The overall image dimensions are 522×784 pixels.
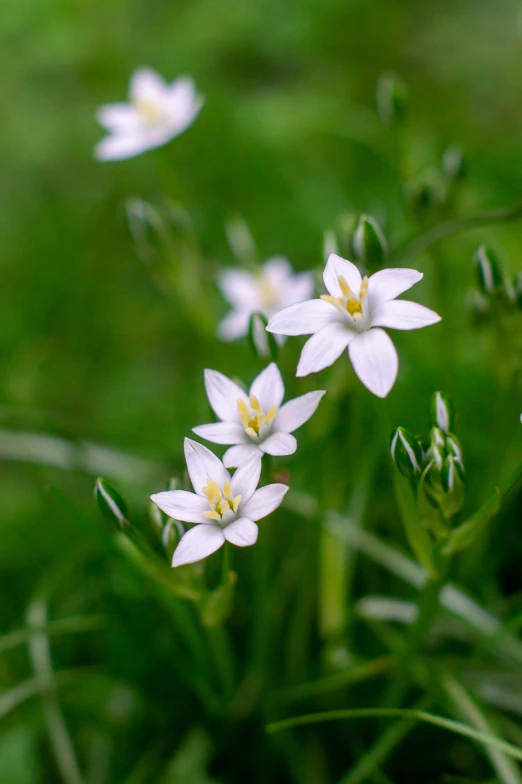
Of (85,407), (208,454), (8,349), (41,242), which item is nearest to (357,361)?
(208,454)

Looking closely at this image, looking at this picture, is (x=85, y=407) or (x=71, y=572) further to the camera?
(x=85, y=407)

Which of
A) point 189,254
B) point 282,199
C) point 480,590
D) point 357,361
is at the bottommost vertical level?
point 480,590

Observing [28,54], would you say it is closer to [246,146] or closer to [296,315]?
[246,146]

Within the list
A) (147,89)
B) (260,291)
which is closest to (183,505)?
(260,291)

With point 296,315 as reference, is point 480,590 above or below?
below

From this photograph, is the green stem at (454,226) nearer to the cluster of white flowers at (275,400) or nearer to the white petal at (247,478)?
the cluster of white flowers at (275,400)

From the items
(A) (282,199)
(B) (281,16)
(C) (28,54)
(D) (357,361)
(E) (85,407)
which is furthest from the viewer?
(B) (281,16)

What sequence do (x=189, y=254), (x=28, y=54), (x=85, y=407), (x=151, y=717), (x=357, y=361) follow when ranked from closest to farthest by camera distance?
(x=357, y=361) < (x=151, y=717) < (x=189, y=254) < (x=85, y=407) < (x=28, y=54)
